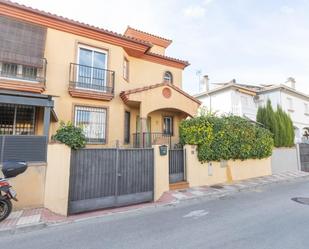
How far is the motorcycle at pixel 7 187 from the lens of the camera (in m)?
5.47

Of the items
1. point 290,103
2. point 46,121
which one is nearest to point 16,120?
point 46,121

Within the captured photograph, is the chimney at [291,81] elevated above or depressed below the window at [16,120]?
above

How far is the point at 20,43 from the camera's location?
947cm

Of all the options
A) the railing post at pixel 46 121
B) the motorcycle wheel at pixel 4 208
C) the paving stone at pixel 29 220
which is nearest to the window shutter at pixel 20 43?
the railing post at pixel 46 121

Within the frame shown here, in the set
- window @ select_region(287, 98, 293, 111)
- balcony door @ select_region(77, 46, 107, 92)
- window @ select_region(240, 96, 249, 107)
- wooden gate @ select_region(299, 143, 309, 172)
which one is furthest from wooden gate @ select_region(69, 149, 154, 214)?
window @ select_region(287, 98, 293, 111)

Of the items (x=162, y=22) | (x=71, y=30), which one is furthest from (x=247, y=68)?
(x=71, y=30)

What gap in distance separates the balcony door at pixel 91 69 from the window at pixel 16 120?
9.35 feet

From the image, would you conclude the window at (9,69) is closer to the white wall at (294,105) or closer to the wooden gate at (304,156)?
the wooden gate at (304,156)

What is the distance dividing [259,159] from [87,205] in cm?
1162

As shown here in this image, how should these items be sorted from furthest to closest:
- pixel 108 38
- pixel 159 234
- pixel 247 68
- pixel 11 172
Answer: pixel 247 68 → pixel 108 38 → pixel 11 172 → pixel 159 234

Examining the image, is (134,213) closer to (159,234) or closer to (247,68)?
(159,234)

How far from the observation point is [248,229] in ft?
16.6

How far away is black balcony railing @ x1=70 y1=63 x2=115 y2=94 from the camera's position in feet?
35.5

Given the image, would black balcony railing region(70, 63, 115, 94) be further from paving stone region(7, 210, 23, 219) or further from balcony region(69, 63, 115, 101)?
paving stone region(7, 210, 23, 219)
